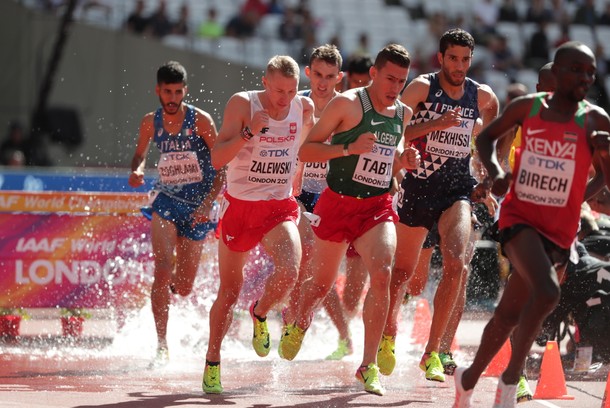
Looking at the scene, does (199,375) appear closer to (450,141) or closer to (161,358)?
(161,358)

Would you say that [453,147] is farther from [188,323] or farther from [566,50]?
[188,323]

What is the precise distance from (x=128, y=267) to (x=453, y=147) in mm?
4547

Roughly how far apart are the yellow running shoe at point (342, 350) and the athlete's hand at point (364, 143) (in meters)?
3.29

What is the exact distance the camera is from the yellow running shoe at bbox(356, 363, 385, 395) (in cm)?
808

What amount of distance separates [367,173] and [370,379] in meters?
1.39

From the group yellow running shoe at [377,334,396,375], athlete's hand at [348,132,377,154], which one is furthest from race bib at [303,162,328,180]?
athlete's hand at [348,132,377,154]

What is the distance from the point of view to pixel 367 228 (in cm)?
842

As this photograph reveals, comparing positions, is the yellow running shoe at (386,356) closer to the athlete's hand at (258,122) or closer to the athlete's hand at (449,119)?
the athlete's hand at (449,119)

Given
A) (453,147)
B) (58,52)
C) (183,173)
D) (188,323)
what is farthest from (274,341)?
(58,52)

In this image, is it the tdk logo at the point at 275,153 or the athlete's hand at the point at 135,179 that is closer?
the tdk logo at the point at 275,153

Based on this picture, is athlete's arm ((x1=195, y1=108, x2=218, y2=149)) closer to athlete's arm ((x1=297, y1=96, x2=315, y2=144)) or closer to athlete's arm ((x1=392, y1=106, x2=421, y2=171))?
athlete's arm ((x1=297, y1=96, x2=315, y2=144))

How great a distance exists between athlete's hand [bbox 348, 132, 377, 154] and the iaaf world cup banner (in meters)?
4.83

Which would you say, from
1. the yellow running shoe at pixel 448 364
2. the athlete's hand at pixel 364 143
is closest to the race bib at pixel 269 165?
the athlete's hand at pixel 364 143

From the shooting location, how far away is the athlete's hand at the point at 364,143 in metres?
8.11
